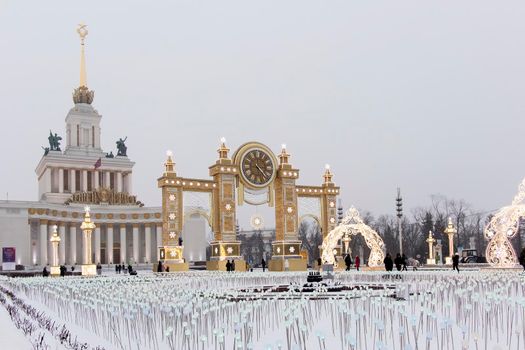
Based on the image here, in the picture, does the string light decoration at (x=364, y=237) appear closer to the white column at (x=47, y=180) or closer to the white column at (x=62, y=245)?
the white column at (x=62, y=245)

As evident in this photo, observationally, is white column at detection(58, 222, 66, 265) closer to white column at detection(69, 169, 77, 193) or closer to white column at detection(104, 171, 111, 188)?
white column at detection(69, 169, 77, 193)

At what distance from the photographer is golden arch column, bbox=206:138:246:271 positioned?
42031mm

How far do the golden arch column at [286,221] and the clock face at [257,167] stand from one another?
99 cm

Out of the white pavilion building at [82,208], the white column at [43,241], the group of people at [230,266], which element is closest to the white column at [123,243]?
the white pavilion building at [82,208]

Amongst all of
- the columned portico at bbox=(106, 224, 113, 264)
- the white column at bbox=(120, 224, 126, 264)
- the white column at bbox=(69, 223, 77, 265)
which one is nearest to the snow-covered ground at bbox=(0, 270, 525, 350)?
the white column at bbox=(69, 223, 77, 265)

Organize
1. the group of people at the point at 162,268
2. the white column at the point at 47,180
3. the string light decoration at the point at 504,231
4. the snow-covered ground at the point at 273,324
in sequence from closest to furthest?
the snow-covered ground at the point at 273,324 < the string light decoration at the point at 504,231 < the group of people at the point at 162,268 < the white column at the point at 47,180

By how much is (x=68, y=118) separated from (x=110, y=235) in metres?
21.4

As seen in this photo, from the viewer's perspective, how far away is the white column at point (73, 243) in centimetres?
7569

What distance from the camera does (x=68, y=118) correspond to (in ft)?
299

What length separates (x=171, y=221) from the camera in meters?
40.7

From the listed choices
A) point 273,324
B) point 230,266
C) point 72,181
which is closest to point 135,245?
point 72,181

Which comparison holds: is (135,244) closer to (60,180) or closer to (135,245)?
(135,245)

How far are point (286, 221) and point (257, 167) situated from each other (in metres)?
4.34

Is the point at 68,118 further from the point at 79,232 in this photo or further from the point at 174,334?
the point at 174,334
